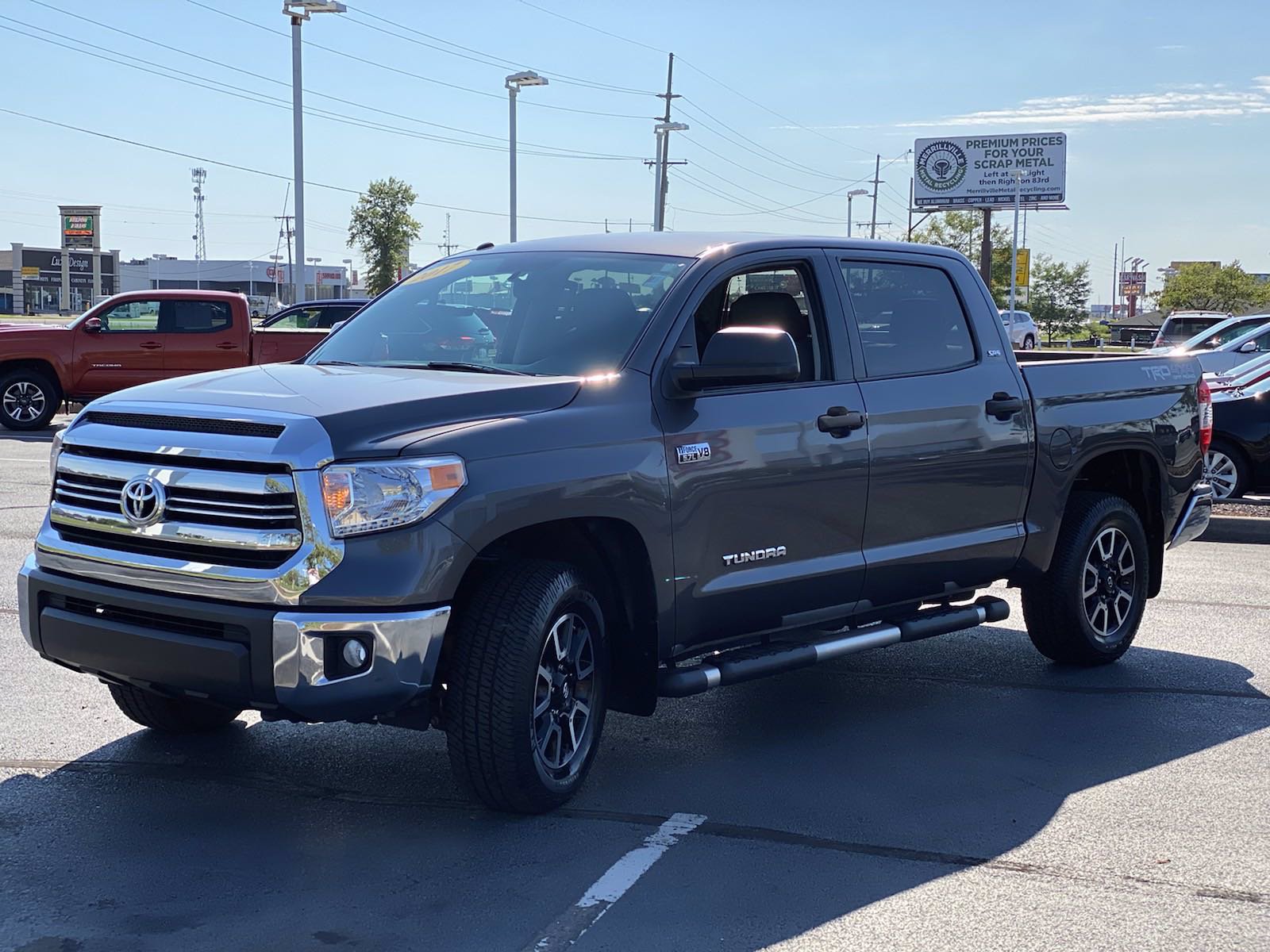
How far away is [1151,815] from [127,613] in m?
3.50

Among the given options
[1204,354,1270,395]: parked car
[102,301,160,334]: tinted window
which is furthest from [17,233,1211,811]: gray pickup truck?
[102,301,160,334]: tinted window

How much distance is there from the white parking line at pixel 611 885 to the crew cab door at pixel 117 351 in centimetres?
1761

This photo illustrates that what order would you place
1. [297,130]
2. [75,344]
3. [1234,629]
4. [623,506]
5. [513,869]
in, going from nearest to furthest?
[513,869] → [623,506] → [1234,629] → [75,344] → [297,130]

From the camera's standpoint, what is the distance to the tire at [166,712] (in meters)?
5.65

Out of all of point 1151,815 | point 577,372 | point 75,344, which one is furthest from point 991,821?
point 75,344

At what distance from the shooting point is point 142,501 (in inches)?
184

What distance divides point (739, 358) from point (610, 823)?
1656 millimetres

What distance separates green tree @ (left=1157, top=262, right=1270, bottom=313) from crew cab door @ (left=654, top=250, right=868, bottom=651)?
9233cm

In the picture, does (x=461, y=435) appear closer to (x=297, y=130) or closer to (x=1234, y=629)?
(x=1234, y=629)

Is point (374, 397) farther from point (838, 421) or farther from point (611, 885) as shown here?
point (838, 421)

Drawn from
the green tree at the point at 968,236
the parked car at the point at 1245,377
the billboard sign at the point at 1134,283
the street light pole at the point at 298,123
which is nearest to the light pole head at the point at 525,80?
the street light pole at the point at 298,123

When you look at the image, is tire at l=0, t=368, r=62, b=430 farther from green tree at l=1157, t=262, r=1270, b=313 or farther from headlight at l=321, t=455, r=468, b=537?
green tree at l=1157, t=262, r=1270, b=313

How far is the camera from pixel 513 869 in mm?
4535

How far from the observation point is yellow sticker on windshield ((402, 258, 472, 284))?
251 inches
